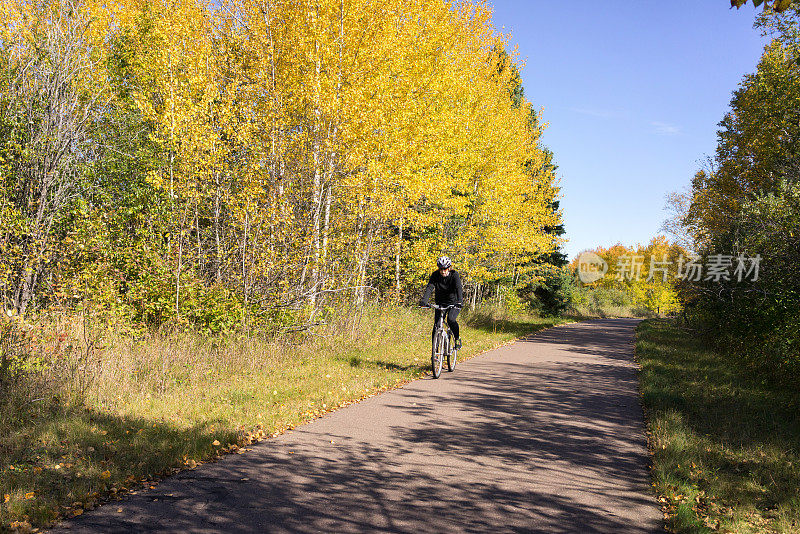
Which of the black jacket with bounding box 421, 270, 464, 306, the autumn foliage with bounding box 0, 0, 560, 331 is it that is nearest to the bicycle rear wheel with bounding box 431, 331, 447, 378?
the black jacket with bounding box 421, 270, 464, 306

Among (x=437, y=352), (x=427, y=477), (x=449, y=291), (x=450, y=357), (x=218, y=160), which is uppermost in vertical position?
(x=218, y=160)

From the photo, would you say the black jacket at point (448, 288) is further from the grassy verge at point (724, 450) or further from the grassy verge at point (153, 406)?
the grassy verge at point (724, 450)

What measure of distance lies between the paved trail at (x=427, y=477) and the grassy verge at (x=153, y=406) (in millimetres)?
340

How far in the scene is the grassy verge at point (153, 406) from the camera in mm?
4582

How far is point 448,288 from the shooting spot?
10.6 m

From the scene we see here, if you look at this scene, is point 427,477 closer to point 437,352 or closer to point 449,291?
point 437,352

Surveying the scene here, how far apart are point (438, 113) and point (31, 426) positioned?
13.1m

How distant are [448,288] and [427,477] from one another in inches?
232

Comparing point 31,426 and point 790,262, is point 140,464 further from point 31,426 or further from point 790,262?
point 790,262

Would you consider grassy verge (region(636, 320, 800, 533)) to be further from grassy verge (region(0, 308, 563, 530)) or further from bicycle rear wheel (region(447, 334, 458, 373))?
grassy verge (region(0, 308, 563, 530))

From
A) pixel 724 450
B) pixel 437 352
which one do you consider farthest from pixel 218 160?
pixel 724 450

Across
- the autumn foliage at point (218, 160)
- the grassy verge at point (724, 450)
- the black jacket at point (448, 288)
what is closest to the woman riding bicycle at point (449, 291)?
the black jacket at point (448, 288)

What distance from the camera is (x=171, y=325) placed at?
10766mm

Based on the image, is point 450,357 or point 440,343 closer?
point 440,343
